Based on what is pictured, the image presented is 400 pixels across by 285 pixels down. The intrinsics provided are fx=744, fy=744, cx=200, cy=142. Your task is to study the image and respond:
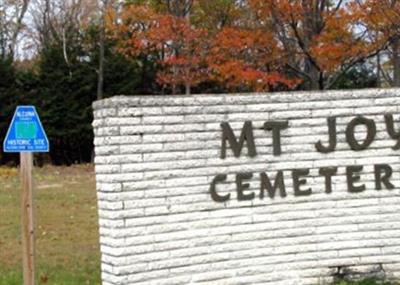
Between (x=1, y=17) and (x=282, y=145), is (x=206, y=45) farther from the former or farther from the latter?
(x=1, y=17)

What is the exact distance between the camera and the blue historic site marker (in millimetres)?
6656

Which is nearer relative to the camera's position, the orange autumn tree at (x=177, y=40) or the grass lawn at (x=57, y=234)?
the grass lawn at (x=57, y=234)

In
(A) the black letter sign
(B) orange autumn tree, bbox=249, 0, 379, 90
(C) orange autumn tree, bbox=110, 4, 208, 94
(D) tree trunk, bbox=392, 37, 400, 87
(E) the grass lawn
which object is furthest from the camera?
(C) orange autumn tree, bbox=110, 4, 208, 94

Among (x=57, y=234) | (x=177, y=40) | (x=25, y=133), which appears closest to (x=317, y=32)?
(x=177, y=40)

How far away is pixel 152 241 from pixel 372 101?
2.69m

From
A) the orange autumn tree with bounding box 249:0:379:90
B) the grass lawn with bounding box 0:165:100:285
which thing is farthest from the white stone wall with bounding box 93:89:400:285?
the orange autumn tree with bounding box 249:0:379:90

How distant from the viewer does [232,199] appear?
716 centimetres

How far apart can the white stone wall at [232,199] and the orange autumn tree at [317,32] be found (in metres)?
11.0

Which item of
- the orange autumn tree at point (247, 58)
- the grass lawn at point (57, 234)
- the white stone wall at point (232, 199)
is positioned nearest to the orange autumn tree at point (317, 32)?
the orange autumn tree at point (247, 58)

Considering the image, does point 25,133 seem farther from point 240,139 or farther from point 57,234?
point 57,234

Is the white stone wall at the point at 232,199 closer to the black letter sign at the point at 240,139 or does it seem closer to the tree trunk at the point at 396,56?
the black letter sign at the point at 240,139

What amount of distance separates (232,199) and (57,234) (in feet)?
16.1

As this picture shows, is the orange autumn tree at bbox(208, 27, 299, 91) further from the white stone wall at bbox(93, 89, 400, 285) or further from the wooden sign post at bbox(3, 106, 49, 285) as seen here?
the wooden sign post at bbox(3, 106, 49, 285)

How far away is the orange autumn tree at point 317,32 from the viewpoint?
60.0 ft
